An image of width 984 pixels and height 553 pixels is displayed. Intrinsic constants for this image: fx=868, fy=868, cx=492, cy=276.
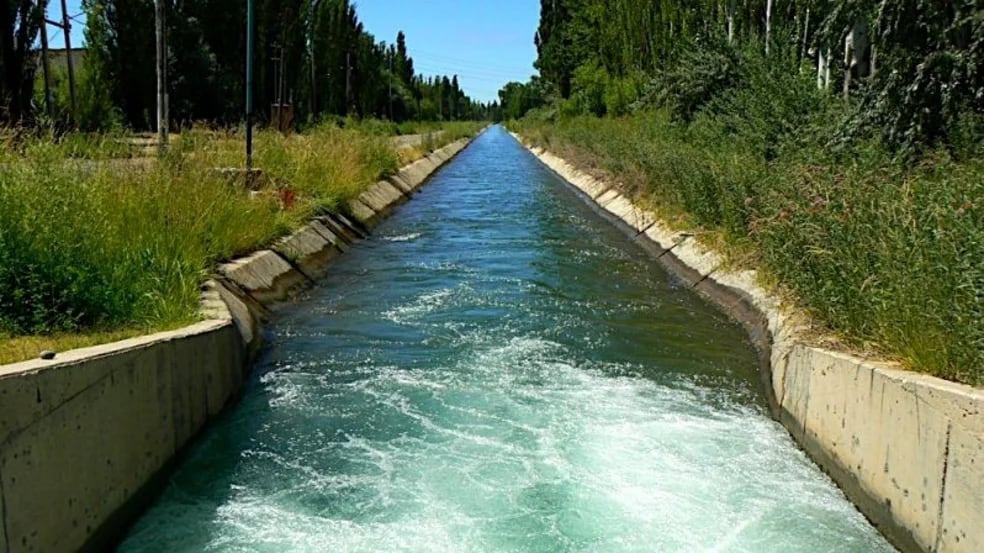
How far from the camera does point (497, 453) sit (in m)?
5.87

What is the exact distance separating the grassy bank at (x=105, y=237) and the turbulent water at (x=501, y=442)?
3.38 feet

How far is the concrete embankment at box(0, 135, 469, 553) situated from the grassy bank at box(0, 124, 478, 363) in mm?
341

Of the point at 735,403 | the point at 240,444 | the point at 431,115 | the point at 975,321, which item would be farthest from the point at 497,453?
the point at 431,115

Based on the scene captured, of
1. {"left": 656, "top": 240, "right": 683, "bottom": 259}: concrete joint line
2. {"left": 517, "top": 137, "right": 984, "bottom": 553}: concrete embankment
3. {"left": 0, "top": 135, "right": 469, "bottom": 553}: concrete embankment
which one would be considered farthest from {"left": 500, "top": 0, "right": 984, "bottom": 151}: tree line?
{"left": 0, "top": 135, "right": 469, "bottom": 553}: concrete embankment

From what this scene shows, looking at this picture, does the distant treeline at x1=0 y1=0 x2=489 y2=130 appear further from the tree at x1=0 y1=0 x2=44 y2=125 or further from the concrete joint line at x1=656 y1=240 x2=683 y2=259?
the concrete joint line at x1=656 y1=240 x2=683 y2=259

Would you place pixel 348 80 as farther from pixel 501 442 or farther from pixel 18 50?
pixel 501 442

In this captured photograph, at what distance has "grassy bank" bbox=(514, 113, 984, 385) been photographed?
15.7 ft

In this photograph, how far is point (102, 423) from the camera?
449 centimetres

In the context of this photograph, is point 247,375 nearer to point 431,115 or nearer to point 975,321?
point 975,321

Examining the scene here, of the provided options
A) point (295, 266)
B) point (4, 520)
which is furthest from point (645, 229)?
point (4, 520)

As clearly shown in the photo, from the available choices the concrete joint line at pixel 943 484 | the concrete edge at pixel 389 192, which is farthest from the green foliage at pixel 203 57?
the concrete joint line at pixel 943 484

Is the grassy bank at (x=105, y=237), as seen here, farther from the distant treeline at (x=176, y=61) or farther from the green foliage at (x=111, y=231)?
the distant treeline at (x=176, y=61)

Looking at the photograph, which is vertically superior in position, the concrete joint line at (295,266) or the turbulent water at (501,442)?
the concrete joint line at (295,266)

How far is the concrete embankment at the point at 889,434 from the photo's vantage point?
4039 mm
